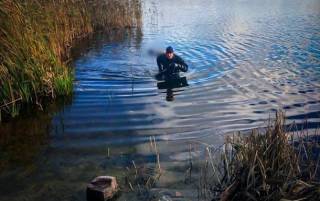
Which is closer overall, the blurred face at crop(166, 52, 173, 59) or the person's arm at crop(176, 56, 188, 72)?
the blurred face at crop(166, 52, 173, 59)

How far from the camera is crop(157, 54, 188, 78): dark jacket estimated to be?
1311 centimetres

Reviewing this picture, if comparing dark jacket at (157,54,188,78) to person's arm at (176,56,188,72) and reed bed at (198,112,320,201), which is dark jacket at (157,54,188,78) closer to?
person's arm at (176,56,188,72)

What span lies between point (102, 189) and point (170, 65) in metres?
7.96

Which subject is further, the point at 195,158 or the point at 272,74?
the point at 272,74

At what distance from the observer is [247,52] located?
54.5 ft

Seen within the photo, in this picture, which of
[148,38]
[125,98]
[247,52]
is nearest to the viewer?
[125,98]

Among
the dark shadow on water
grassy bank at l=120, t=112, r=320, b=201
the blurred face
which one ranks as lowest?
the dark shadow on water

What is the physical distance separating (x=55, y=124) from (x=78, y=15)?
9580mm

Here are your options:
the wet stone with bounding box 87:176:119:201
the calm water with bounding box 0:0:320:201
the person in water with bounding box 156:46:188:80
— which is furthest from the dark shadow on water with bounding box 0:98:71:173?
the person in water with bounding box 156:46:188:80

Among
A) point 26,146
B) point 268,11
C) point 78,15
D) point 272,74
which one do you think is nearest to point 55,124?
point 26,146

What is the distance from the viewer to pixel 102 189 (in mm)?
5551

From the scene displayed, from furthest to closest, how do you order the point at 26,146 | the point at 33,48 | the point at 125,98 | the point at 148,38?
1. the point at 148,38
2. the point at 125,98
3. the point at 33,48
4. the point at 26,146

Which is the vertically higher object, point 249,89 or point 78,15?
point 78,15

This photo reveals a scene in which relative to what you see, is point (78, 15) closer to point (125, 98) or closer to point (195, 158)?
point (125, 98)
